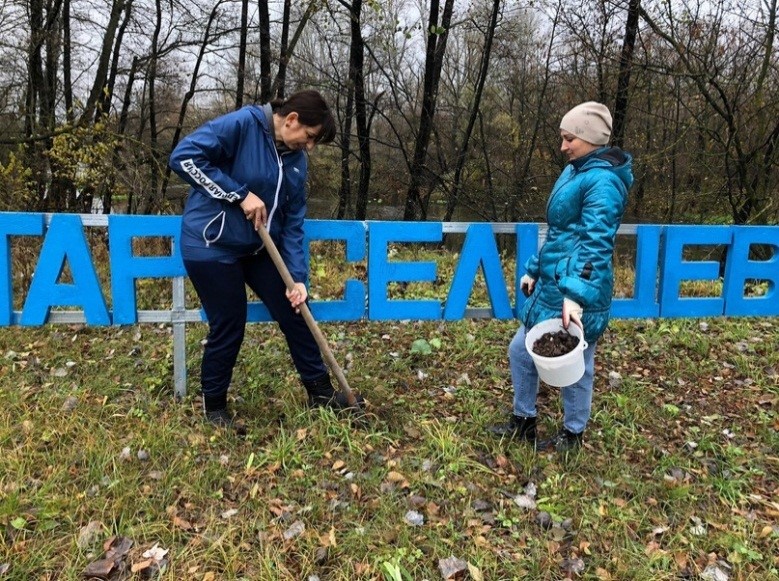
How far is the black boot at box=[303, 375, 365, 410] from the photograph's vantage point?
11.4 ft

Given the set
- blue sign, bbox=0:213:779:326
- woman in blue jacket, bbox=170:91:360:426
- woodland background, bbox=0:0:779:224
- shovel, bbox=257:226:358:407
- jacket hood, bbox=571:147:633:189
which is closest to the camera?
jacket hood, bbox=571:147:633:189

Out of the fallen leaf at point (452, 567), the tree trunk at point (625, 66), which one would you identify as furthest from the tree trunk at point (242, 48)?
the fallen leaf at point (452, 567)

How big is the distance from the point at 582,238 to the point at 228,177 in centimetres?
174

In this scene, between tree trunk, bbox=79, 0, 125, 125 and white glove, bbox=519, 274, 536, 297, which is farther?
tree trunk, bbox=79, 0, 125, 125

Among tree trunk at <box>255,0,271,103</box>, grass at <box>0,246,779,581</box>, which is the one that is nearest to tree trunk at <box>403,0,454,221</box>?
tree trunk at <box>255,0,271,103</box>

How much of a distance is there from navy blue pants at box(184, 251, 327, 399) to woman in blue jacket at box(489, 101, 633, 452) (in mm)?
1244

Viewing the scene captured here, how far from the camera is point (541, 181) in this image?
12336mm

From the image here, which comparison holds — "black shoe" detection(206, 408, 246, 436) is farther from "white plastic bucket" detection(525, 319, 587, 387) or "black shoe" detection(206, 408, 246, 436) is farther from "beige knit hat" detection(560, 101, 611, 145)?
"beige knit hat" detection(560, 101, 611, 145)

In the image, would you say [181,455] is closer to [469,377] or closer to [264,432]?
[264,432]

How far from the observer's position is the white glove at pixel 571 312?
2.70 m

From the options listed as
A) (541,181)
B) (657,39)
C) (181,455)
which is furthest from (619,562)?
(541,181)

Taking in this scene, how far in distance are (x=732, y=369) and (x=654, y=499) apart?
2.14m

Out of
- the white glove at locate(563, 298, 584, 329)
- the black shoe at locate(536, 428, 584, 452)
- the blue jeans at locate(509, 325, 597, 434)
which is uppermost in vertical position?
the white glove at locate(563, 298, 584, 329)

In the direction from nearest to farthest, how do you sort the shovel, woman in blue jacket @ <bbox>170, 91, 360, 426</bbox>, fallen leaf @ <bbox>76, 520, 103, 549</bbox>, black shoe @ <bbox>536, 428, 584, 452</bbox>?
fallen leaf @ <bbox>76, 520, 103, 549</bbox> → woman in blue jacket @ <bbox>170, 91, 360, 426</bbox> → the shovel → black shoe @ <bbox>536, 428, 584, 452</bbox>
